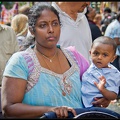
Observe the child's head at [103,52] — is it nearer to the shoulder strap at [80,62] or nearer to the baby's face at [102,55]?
the baby's face at [102,55]

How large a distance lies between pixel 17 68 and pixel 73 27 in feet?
5.24

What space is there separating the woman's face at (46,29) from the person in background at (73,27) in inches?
48.9

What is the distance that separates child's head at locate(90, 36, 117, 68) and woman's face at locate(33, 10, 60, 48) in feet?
1.54

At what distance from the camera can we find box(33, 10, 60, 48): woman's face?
2.42 meters

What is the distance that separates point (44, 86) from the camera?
2.32 metres

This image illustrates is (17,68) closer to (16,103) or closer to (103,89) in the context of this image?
(16,103)

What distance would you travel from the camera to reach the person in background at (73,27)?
3728 mm

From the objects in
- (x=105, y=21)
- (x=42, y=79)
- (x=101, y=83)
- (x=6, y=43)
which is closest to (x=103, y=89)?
(x=101, y=83)

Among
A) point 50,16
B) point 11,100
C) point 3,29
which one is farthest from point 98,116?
point 3,29

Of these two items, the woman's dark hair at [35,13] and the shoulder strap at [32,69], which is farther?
the woman's dark hair at [35,13]

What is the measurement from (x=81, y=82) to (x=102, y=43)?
15.4 inches

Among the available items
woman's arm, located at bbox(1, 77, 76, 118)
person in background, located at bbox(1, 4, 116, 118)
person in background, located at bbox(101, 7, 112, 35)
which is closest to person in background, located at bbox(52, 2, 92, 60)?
person in background, located at bbox(1, 4, 116, 118)

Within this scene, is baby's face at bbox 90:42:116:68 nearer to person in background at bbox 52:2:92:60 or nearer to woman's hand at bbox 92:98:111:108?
woman's hand at bbox 92:98:111:108

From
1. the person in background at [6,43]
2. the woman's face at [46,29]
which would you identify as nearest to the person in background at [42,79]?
the woman's face at [46,29]
